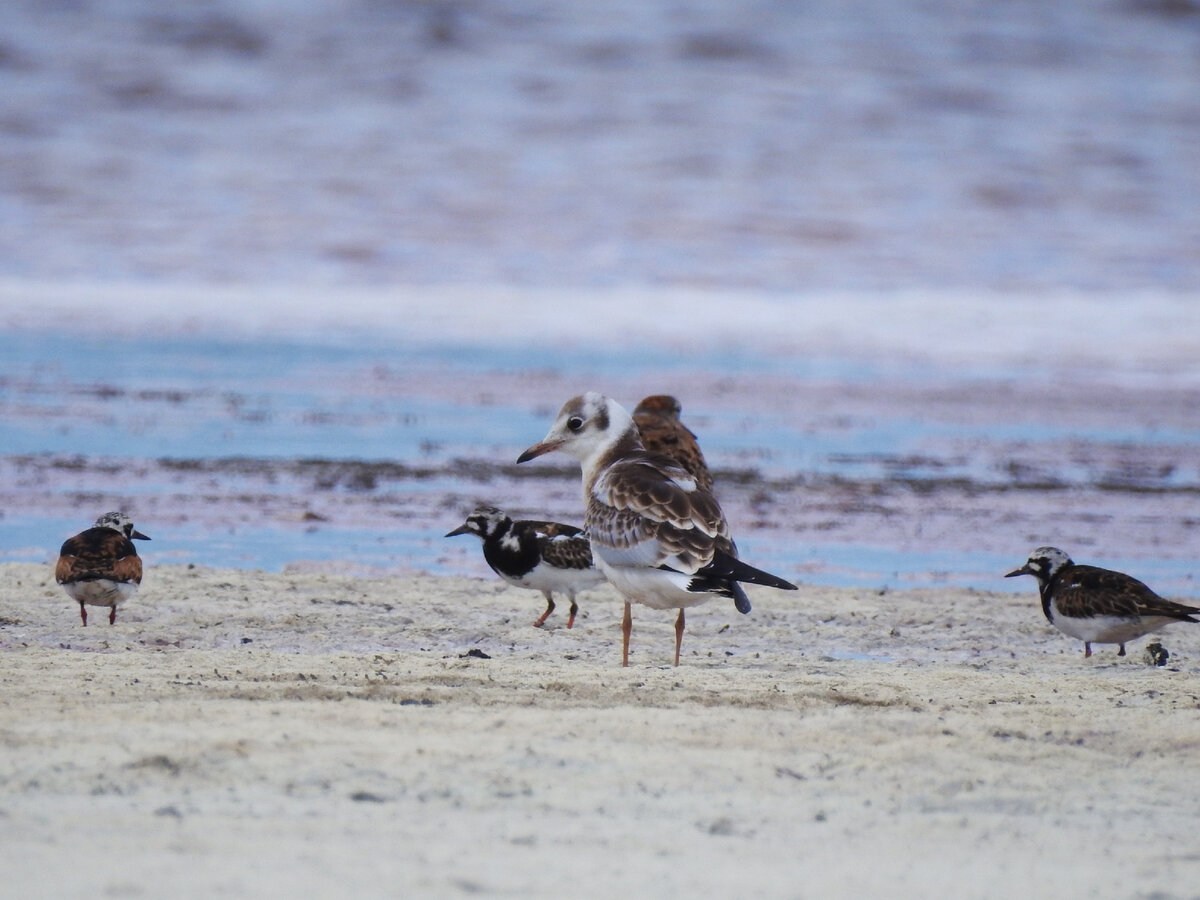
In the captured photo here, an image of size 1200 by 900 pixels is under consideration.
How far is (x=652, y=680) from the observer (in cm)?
718

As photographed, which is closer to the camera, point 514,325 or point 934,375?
point 934,375

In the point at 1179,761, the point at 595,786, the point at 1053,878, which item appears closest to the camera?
the point at 1053,878

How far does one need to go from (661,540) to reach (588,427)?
5.18ft

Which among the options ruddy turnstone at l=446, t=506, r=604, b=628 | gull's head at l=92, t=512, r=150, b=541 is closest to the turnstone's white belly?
gull's head at l=92, t=512, r=150, b=541

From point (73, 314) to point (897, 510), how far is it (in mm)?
16209

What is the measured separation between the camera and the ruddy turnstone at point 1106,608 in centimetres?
884

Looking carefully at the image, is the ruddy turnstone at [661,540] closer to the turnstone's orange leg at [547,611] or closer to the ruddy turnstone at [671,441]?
the turnstone's orange leg at [547,611]

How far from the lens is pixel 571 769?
5.48 m

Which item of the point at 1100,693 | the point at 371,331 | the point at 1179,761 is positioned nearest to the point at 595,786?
the point at 1179,761

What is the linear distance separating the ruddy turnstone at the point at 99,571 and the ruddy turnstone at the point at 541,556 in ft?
7.00

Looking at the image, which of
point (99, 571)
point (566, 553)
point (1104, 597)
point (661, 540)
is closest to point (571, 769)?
point (661, 540)

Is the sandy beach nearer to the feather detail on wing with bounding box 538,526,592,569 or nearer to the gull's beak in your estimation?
the feather detail on wing with bounding box 538,526,592,569

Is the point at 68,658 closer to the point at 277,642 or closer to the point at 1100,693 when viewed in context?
the point at 277,642

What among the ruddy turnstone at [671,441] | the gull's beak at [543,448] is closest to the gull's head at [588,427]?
the gull's beak at [543,448]
